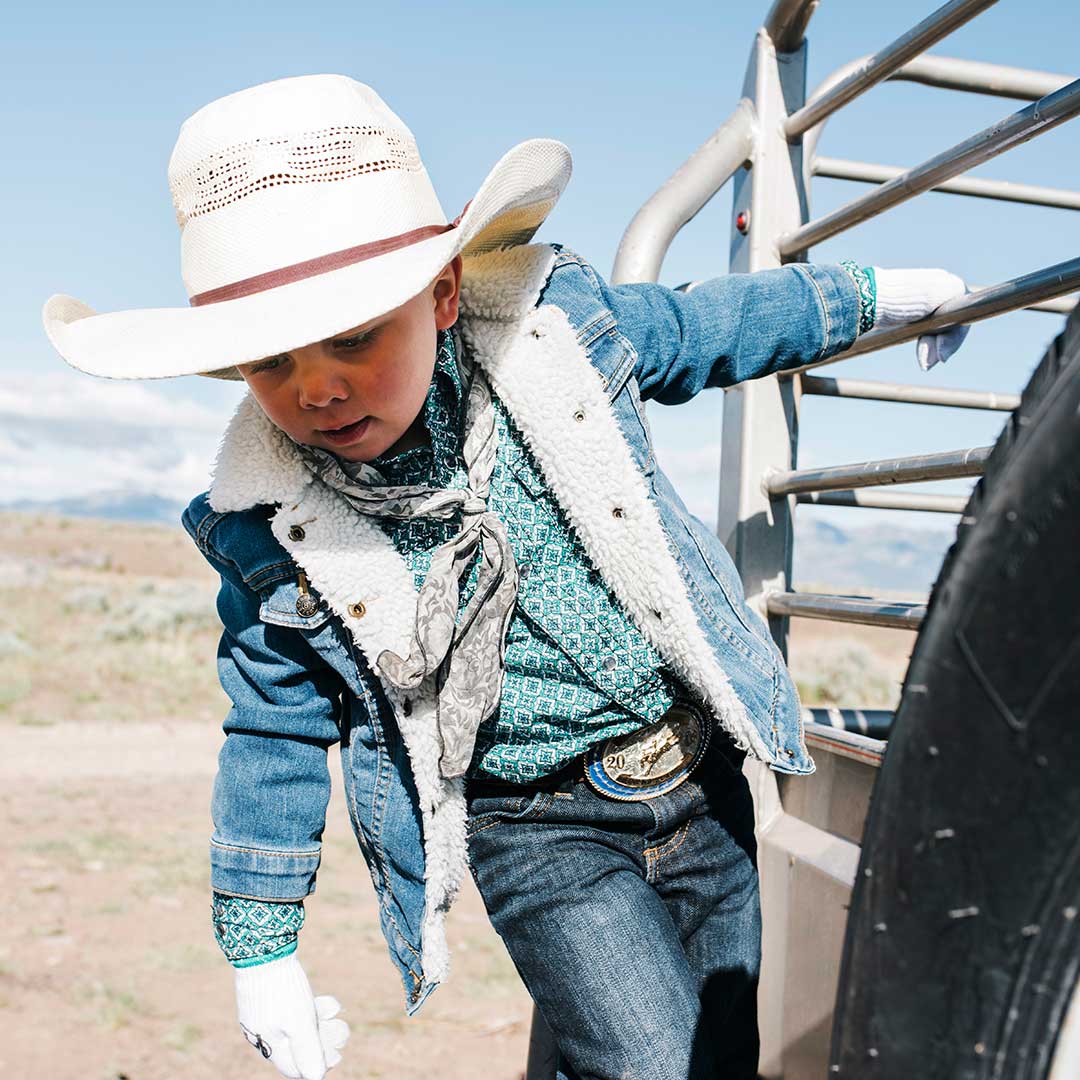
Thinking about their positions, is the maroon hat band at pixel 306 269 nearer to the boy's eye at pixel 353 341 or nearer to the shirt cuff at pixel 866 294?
the boy's eye at pixel 353 341

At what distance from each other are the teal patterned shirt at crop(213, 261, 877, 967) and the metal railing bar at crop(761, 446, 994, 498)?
511 millimetres

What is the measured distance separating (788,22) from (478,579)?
128 centimetres

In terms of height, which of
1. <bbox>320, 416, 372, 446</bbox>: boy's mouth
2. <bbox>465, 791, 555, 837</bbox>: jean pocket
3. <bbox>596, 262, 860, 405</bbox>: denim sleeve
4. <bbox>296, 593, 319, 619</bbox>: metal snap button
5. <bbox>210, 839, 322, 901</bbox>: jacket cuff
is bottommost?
<bbox>210, 839, 322, 901</bbox>: jacket cuff

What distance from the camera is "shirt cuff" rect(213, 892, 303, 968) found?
2000mm

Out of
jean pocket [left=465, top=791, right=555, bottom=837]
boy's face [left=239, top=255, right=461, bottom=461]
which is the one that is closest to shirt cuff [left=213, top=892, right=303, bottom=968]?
jean pocket [left=465, top=791, right=555, bottom=837]

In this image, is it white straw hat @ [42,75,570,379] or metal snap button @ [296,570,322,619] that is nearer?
white straw hat @ [42,75,570,379]

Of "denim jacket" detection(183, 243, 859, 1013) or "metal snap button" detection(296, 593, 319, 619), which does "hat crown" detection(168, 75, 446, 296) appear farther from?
"metal snap button" detection(296, 593, 319, 619)

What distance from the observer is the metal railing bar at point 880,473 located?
1814 millimetres

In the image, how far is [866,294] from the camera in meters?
1.97

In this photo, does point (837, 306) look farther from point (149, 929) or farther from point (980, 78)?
point (149, 929)

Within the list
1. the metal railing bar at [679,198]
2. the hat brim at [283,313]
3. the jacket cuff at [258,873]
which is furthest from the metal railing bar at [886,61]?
the jacket cuff at [258,873]

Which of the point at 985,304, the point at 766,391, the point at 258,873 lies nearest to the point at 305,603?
the point at 258,873

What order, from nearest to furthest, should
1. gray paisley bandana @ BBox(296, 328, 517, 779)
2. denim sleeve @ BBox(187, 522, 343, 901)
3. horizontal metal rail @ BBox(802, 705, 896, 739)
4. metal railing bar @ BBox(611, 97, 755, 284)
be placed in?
gray paisley bandana @ BBox(296, 328, 517, 779) → denim sleeve @ BBox(187, 522, 343, 901) → metal railing bar @ BBox(611, 97, 755, 284) → horizontal metal rail @ BBox(802, 705, 896, 739)

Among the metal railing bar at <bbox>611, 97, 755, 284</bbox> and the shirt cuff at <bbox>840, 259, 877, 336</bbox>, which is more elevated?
the metal railing bar at <bbox>611, 97, 755, 284</bbox>
